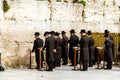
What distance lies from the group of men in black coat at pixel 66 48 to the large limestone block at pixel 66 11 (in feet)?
3.26

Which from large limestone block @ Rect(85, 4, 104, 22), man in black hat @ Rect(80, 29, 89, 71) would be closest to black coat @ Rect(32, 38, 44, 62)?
man in black hat @ Rect(80, 29, 89, 71)

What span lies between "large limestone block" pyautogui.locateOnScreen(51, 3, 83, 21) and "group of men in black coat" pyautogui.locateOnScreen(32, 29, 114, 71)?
3.26 feet

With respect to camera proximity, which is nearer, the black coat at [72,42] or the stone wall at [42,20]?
the stone wall at [42,20]

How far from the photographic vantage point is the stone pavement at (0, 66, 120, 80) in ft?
51.0

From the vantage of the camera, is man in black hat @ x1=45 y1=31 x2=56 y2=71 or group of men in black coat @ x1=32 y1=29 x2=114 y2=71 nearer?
man in black hat @ x1=45 y1=31 x2=56 y2=71

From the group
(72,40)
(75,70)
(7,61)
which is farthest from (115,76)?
(7,61)

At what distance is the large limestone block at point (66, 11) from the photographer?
67.6ft

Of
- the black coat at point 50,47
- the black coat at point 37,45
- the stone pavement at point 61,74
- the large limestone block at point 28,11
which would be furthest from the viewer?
the large limestone block at point 28,11

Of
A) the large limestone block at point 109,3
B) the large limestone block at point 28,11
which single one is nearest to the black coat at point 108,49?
the large limestone block at point 28,11

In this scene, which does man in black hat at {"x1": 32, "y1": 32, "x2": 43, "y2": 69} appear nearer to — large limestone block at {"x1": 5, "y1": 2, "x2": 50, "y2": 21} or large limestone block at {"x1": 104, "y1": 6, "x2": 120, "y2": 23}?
large limestone block at {"x1": 5, "y1": 2, "x2": 50, "y2": 21}

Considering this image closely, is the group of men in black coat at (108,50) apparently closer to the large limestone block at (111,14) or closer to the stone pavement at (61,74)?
the stone pavement at (61,74)

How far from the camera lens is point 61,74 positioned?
16.8 meters

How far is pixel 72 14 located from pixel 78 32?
926 mm

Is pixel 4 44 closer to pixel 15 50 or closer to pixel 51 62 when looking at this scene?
pixel 15 50
